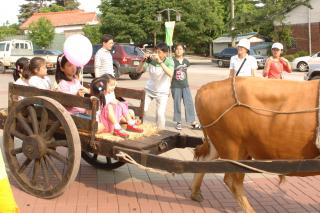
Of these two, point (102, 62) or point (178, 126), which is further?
point (178, 126)

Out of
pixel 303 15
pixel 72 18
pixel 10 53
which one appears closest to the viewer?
pixel 10 53

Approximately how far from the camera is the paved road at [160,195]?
5.09 meters

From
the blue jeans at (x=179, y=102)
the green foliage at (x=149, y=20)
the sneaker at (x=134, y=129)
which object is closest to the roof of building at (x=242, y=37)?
the green foliage at (x=149, y=20)

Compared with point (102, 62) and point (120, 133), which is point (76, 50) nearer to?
point (120, 133)

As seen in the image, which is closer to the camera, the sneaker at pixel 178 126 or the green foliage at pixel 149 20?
the sneaker at pixel 178 126

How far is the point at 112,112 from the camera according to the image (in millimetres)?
5461

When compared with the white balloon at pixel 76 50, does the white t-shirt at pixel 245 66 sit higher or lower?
lower

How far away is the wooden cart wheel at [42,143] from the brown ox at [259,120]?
1.45 m

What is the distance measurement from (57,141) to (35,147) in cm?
28

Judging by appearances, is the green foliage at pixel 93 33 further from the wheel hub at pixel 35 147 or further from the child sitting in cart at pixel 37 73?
the wheel hub at pixel 35 147

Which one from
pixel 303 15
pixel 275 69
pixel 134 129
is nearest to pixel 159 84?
pixel 275 69

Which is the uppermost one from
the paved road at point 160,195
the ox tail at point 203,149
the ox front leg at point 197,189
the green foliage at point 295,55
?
the green foliage at point 295,55

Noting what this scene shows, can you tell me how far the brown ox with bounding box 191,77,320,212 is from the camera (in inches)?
158

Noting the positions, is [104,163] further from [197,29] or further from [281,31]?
[197,29]
